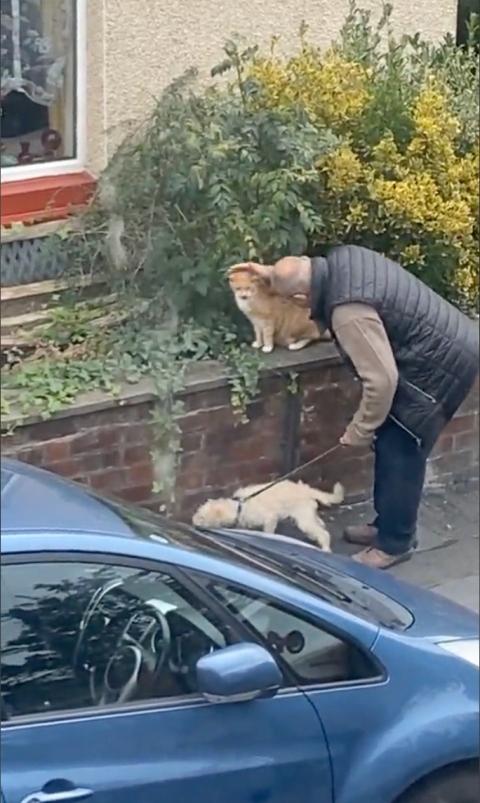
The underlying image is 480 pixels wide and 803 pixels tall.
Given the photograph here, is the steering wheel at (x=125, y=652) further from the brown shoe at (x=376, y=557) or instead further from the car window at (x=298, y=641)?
the brown shoe at (x=376, y=557)

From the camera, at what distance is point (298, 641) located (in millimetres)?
2008

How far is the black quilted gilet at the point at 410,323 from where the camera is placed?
197cm

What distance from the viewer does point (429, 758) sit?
1.96 m

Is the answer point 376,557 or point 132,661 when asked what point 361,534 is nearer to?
point 376,557

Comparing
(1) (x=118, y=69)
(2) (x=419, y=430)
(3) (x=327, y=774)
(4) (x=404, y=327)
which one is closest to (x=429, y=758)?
(3) (x=327, y=774)

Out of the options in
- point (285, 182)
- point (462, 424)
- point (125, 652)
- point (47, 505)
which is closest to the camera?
point (47, 505)

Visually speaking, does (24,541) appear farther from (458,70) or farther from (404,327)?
(458,70)

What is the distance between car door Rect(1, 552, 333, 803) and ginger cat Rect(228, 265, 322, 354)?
0.37 m

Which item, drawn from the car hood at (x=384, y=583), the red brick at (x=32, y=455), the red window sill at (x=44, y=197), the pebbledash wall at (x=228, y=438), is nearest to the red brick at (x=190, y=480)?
the pebbledash wall at (x=228, y=438)

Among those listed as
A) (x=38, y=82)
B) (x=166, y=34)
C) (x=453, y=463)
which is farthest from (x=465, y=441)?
(x=38, y=82)

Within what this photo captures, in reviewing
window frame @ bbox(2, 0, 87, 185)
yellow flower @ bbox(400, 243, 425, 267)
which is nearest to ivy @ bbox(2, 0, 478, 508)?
yellow flower @ bbox(400, 243, 425, 267)

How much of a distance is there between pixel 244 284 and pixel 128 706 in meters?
0.59

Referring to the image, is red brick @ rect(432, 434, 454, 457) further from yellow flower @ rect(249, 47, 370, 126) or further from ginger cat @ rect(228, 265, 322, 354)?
yellow flower @ rect(249, 47, 370, 126)

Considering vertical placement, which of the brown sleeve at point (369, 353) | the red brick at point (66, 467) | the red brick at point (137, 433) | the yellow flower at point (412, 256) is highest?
the yellow flower at point (412, 256)
